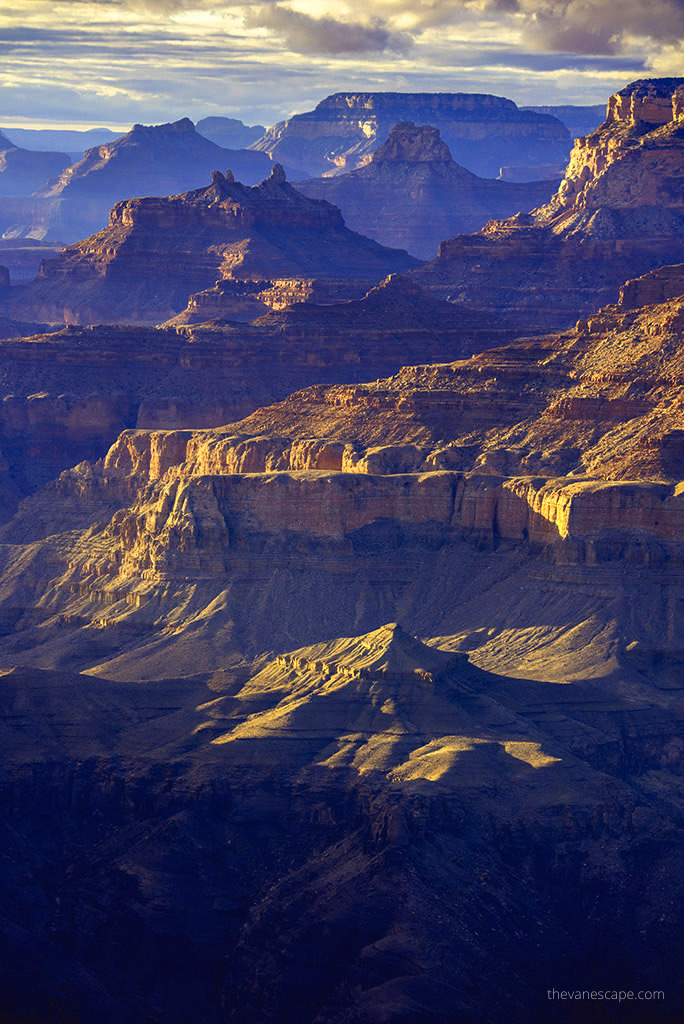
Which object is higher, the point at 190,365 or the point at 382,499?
the point at 190,365

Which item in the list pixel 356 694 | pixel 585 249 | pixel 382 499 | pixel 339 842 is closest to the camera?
pixel 339 842

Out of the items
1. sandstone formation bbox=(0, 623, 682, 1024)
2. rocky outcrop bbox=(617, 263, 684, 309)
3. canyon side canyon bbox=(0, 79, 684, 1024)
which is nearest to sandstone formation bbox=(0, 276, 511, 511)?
canyon side canyon bbox=(0, 79, 684, 1024)

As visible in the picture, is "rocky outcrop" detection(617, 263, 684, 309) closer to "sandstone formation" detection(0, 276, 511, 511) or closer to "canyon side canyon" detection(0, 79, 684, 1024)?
"canyon side canyon" detection(0, 79, 684, 1024)

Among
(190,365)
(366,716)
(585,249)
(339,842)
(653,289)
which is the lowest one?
(339,842)

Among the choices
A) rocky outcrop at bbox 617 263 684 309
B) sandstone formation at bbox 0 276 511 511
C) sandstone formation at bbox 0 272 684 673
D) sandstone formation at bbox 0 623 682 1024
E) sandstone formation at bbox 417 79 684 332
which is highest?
sandstone formation at bbox 417 79 684 332

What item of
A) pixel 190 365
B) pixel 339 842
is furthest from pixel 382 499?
pixel 190 365

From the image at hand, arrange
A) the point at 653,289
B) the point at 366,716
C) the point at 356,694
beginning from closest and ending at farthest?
the point at 366,716
the point at 356,694
the point at 653,289

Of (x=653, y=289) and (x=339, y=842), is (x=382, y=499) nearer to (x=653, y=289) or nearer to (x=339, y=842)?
(x=339, y=842)
